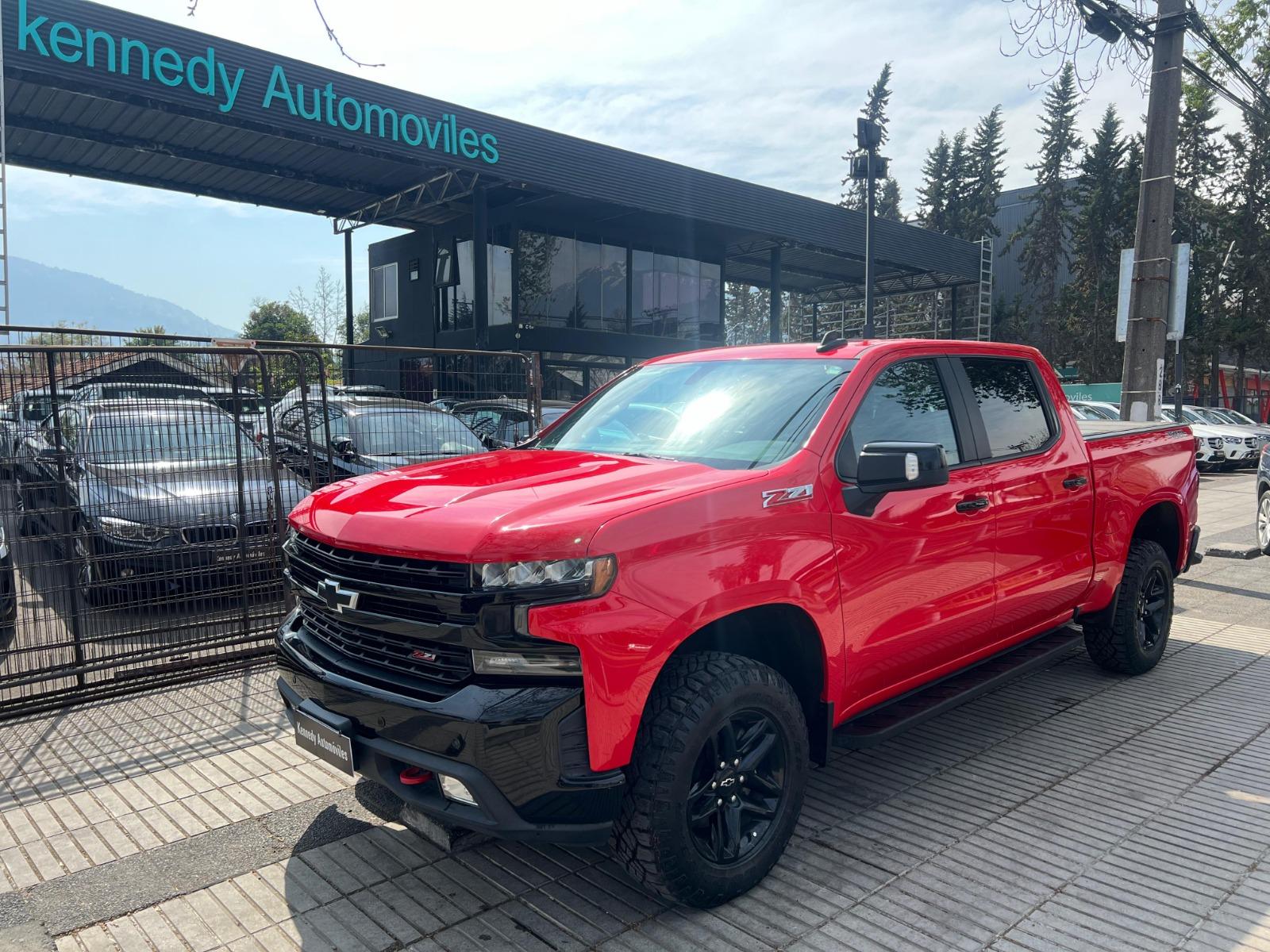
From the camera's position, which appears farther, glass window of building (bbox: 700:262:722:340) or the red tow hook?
glass window of building (bbox: 700:262:722:340)

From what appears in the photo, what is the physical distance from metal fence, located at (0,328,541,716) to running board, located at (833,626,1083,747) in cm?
379

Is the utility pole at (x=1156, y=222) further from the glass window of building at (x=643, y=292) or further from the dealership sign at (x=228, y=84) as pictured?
the glass window of building at (x=643, y=292)

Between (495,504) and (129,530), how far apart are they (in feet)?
11.1

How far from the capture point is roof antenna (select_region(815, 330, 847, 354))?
3.98 meters

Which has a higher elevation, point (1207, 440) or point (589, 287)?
point (589, 287)

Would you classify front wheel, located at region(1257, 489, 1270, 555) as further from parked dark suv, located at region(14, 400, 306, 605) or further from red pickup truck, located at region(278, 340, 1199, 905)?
parked dark suv, located at region(14, 400, 306, 605)

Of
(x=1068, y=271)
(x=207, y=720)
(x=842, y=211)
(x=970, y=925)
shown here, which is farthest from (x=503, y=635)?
(x=1068, y=271)

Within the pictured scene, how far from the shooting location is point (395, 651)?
2.89 m

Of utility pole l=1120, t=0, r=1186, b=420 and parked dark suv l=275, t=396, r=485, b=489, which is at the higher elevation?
utility pole l=1120, t=0, r=1186, b=420

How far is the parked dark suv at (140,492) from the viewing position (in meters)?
4.96

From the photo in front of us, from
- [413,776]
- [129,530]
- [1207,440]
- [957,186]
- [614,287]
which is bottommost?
[1207,440]

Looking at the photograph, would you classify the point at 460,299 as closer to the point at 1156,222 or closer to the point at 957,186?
the point at 1156,222

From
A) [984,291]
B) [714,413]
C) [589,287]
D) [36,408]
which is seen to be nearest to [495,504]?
[714,413]

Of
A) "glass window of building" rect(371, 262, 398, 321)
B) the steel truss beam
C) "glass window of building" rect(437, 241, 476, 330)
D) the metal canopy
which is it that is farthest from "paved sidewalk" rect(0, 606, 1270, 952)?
"glass window of building" rect(371, 262, 398, 321)
